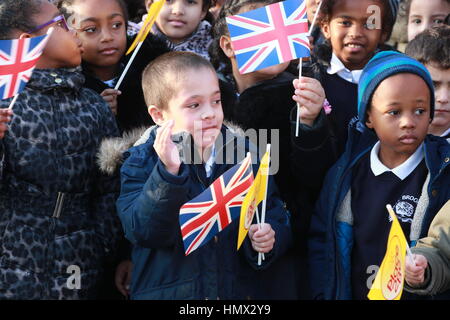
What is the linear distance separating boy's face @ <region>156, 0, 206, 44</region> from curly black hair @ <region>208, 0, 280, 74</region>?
291mm

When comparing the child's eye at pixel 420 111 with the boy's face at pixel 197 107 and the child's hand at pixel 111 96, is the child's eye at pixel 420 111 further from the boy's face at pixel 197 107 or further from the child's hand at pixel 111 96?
the child's hand at pixel 111 96

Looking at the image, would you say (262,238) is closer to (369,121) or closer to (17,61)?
(369,121)

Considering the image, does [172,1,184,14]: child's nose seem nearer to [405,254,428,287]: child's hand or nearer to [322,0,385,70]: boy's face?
[322,0,385,70]: boy's face

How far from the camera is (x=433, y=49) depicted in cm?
400

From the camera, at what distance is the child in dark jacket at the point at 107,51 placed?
13.8 feet

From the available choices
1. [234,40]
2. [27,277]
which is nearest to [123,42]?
[234,40]

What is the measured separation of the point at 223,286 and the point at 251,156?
2.05ft

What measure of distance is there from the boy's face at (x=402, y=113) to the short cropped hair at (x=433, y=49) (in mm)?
535

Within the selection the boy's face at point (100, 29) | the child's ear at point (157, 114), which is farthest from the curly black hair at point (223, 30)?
the child's ear at point (157, 114)

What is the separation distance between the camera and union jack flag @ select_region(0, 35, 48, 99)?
335 cm

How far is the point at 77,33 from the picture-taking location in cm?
423

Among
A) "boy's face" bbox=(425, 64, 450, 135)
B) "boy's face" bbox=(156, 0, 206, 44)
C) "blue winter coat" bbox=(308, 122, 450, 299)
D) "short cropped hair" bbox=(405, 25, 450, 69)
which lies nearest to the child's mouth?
"short cropped hair" bbox=(405, 25, 450, 69)

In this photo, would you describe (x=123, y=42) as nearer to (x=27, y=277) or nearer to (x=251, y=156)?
(x=251, y=156)
